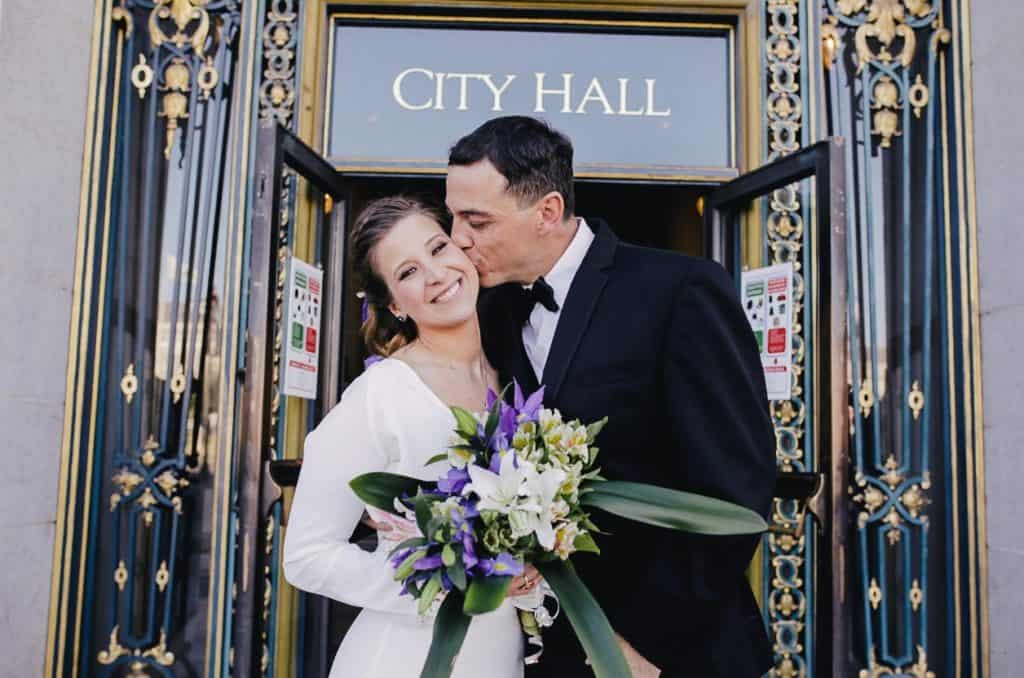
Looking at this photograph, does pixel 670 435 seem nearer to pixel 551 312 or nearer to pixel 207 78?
pixel 551 312

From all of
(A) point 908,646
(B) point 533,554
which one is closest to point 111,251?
(B) point 533,554

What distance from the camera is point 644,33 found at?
158 inches

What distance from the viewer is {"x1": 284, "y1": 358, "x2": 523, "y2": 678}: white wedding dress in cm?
205

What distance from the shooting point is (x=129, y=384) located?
3.81 meters

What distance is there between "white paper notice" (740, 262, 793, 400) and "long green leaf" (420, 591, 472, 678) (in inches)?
89.6

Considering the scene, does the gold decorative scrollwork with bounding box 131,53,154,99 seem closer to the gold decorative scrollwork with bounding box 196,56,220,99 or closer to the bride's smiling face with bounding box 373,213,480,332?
the gold decorative scrollwork with bounding box 196,56,220,99

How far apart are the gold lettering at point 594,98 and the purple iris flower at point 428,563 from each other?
272 cm

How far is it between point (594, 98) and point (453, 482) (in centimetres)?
267

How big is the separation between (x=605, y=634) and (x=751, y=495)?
44 cm

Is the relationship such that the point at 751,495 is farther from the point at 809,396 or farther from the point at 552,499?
the point at 809,396

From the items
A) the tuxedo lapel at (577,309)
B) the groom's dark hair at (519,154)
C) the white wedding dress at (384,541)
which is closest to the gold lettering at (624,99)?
the groom's dark hair at (519,154)

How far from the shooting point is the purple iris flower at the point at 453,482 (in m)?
1.71

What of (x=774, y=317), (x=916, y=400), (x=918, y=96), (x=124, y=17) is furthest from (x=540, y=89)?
(x=916, y=400)

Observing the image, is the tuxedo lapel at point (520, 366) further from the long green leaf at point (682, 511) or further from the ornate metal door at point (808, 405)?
the ornate metal door at point (808, 405)
